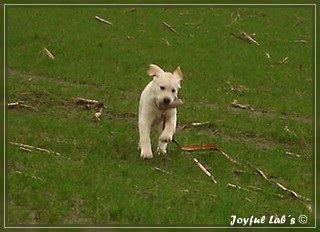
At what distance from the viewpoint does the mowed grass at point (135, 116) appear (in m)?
8.88

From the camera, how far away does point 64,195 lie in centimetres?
875

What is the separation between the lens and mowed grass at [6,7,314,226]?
8.88 m

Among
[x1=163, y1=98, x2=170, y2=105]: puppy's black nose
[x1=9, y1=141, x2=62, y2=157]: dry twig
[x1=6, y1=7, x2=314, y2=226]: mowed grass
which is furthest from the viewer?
[x1=9, y1=141, x2=62, y2=157]: dry twig

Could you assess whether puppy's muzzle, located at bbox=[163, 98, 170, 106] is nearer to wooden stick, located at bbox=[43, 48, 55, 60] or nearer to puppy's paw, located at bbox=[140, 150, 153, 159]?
puppy's paw, located at bbox=[140, 150, 153, 159]

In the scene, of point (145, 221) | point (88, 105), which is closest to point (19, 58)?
point (88, 105)

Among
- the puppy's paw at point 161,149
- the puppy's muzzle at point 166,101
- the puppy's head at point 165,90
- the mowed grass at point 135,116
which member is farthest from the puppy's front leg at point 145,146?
the puppy's muzzle at point 166,101

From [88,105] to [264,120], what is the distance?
4.43 metres

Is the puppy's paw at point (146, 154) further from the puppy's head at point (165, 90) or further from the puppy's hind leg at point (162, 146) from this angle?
the puppy's head at point (165, 90)

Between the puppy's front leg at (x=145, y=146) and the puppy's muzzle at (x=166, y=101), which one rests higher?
the puppy's muzzle at (x=166, y=101)

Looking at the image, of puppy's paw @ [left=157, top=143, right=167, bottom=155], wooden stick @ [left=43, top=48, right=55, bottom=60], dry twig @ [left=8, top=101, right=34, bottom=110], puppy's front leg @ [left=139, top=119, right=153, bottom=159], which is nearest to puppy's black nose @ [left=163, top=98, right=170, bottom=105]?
puppy's front leg @ [left=139, top=119, right=153, bottom=159]

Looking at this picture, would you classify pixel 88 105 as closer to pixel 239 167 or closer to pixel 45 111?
pixel 45 111

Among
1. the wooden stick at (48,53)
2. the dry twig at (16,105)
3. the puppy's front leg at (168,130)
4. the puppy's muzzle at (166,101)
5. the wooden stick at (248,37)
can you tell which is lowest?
the wooden stick at (248,37)

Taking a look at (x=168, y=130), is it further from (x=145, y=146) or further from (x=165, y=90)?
(x=165, y=90)

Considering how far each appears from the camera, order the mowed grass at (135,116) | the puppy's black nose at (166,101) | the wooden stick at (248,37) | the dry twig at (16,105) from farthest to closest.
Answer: the wooden stick at (248,37)
the dry twig at (16,105)
the puppy's black nose at (166,101)
the mowed grass at (135,116)
